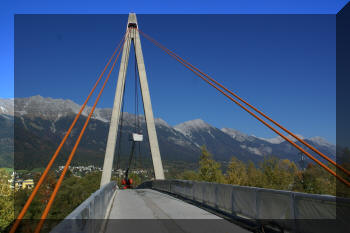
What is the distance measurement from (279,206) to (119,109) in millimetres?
23878

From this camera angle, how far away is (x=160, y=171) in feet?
99.6

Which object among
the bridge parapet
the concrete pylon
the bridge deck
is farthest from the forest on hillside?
the bridge parapet

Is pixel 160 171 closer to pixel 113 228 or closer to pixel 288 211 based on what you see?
pixel 113 228

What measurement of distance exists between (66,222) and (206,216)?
786 centimetres

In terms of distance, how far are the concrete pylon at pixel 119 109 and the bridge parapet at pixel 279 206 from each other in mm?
15967

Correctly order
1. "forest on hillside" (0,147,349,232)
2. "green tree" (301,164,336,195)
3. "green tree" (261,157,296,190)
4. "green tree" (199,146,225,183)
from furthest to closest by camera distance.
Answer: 1. "green tree" (199,146,225,183)
2. "green tree" (261,157,296,190)
3. "green tree" (301,164,336,195)
4. "forest on hillside" (0,147,349,232)

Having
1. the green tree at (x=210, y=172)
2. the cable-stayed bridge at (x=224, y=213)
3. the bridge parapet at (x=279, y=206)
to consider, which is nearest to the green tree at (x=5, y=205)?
the green tree at (x=210, y=172)

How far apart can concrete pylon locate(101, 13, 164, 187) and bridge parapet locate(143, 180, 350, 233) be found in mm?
15967

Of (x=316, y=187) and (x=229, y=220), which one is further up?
(x=229, y=220)

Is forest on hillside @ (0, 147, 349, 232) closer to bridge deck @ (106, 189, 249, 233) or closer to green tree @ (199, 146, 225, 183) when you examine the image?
green tree @ (199, 146, 225, 183)

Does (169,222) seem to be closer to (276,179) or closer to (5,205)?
(5,205)

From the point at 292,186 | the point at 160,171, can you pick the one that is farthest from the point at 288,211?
the point at 292,186

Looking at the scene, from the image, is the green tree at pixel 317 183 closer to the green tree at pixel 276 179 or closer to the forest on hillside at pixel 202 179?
the forest on hillside at pixel 202 179

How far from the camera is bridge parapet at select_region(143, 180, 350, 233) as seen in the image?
653 cm
